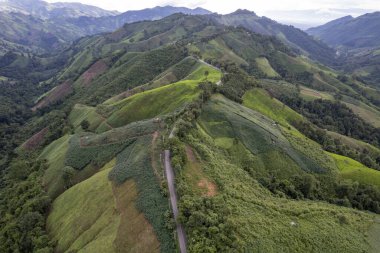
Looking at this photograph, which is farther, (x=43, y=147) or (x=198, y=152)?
(x=43, y=147)

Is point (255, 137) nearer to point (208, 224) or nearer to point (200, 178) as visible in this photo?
point (200, 178)

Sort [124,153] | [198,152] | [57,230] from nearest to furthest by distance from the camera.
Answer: [57,230] < [198,152] < [124,153]

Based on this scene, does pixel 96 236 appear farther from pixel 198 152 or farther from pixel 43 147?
pixel 43 147

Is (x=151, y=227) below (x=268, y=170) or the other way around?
the other way around

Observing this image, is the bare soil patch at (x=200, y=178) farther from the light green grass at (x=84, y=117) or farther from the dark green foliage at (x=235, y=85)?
the light green grass at (x=84, y=117)

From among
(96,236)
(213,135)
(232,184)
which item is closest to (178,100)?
(213,135)
